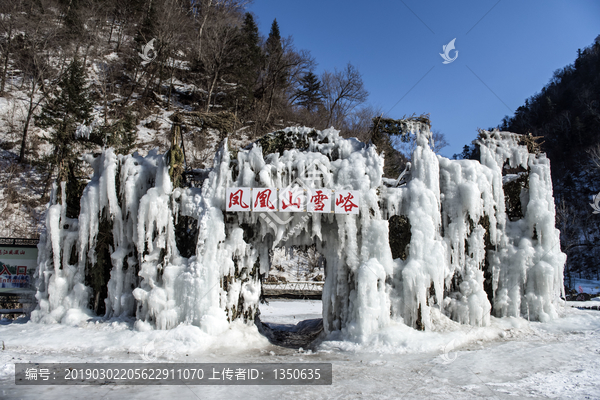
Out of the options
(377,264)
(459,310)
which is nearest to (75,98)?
(377,264)

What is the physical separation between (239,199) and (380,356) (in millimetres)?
4459

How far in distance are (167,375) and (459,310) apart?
6566mm

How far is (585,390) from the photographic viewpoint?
5.72m

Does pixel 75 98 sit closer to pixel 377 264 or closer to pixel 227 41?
pixel 227 41

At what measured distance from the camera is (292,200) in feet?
28.0

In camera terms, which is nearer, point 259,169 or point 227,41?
point 259,169

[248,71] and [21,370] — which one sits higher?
[248,71]

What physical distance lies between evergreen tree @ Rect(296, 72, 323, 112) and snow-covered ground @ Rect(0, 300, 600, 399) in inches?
1154

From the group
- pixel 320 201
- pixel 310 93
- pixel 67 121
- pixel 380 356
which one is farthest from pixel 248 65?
pixel 380 356

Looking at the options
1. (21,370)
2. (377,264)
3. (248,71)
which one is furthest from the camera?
(248,71)

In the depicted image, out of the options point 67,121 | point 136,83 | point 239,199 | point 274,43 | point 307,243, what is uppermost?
point 274,43

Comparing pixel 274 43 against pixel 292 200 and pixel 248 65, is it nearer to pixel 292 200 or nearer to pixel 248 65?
pixel 248 65

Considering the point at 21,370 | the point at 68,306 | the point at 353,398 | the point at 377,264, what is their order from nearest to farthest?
the point at 353,398 → the point at 21,370 → the point at 377,264 → the point at 68,306

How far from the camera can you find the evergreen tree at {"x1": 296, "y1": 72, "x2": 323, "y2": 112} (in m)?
35.6
